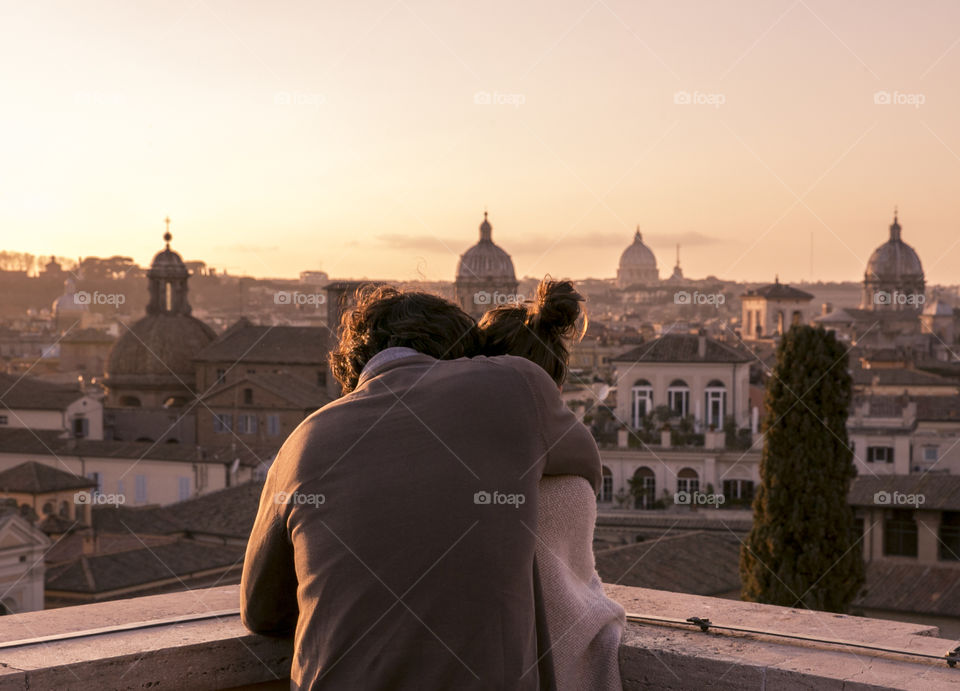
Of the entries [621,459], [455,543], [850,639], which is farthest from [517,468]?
[621,459]

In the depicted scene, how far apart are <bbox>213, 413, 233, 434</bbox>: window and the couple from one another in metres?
36.9

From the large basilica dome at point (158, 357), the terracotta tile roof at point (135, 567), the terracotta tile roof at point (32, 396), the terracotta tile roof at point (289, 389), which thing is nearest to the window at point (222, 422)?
the terracotta tile roof at point (289, 389)

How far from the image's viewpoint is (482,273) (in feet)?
269

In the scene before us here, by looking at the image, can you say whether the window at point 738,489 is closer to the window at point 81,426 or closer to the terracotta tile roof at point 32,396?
the window at point 81,426

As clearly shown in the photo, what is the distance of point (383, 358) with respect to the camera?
6.94 ft

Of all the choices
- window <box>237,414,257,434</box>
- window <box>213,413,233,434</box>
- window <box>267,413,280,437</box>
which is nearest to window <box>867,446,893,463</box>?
window <box>267,413,280,437</box>

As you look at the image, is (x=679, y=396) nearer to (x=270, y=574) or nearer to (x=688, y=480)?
(x=688, y=480)

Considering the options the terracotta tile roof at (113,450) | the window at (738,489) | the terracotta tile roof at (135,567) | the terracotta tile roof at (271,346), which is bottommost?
the window at (738,489)

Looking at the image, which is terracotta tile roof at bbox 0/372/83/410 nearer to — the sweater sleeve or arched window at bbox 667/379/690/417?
arched window at bbox 667/379/690/417

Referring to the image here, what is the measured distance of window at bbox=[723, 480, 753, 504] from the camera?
32.0 meters

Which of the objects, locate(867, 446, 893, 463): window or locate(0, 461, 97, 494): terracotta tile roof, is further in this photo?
locate(867, 446, 893, 463): window

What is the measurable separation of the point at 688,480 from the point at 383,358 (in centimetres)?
3172

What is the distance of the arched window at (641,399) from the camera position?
40.3 m

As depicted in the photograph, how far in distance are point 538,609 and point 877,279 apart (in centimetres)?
10636
